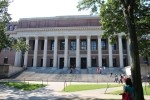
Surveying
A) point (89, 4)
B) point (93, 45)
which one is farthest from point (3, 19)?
point (93, 45)

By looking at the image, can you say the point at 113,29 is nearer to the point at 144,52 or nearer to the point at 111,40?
the point at 111,40

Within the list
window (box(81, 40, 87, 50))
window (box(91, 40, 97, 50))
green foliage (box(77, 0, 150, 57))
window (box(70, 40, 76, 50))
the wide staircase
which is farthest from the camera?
window (box(70, 40, 76, 50))

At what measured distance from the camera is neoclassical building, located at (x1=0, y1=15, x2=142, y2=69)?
5631 centimetres

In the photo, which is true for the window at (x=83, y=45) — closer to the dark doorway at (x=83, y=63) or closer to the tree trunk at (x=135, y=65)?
the dark doorway at (x=83, y=63)

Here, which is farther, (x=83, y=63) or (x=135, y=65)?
(x=83, y=63)

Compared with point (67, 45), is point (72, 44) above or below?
above

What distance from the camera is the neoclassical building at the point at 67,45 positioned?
185 feet

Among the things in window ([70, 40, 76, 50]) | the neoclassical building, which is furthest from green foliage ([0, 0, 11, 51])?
window ([70, 40, 76, 50])

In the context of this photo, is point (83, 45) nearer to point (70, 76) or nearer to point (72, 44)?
point (72, 44)

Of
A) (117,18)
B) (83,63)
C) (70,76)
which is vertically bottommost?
(70,76)

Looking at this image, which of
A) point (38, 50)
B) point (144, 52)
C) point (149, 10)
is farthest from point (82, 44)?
point (149, 10)

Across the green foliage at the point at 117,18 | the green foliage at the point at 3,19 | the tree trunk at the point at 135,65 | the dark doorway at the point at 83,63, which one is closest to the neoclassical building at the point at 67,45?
the dark doorway at the point at 83,63

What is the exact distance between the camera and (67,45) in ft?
189

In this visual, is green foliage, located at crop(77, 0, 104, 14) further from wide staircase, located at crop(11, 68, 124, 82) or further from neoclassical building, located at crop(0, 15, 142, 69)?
neoclassical building, located at crop(0, 15, 142, 69)
